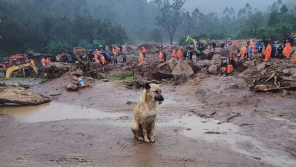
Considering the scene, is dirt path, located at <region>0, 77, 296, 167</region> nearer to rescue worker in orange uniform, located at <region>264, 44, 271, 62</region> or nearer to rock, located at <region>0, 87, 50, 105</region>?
rock, located at <region>0, 87, 50, 105</region>

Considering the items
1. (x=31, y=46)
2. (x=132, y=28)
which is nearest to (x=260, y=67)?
(x=31, y=46)

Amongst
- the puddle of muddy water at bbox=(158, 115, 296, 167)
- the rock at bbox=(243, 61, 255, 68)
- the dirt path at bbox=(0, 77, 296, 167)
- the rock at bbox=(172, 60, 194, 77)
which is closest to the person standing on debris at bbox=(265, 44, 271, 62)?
the rock at bbox=(243, 61, 255, 68)

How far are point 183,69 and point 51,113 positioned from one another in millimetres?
10426

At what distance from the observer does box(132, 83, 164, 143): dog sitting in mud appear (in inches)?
212

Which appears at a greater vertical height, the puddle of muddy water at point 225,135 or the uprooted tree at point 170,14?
the uprooted tree at point 170,14

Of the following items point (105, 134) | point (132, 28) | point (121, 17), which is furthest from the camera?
point (121, 17)

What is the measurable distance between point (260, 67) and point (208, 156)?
12744 mm

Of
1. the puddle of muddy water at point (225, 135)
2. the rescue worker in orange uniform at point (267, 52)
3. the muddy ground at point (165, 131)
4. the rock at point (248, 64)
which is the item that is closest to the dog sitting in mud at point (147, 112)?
the muddy ground at point (165, 131)

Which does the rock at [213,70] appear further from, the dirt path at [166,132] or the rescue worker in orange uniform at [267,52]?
the dirt path at [166,132]

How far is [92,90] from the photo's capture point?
1324cm

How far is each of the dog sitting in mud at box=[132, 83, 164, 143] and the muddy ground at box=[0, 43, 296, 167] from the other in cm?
25

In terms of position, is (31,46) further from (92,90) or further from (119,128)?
(119,128)

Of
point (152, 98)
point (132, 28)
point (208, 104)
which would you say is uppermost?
point (132, 28)

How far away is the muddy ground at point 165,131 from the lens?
5211mm
